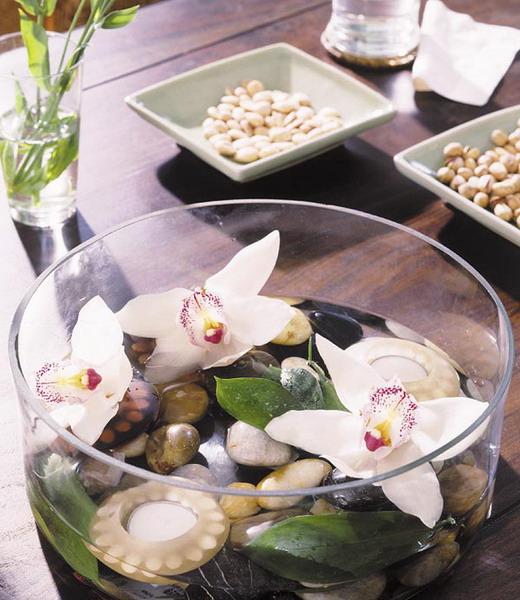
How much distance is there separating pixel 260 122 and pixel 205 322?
1.36 ft

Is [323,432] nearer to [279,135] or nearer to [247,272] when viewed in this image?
[247,272]

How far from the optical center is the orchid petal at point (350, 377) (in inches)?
23.9

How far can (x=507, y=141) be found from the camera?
1006 millimetres

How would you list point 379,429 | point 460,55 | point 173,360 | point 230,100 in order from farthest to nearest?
point 460,55 < point 230,100 < point 173,360 < point 379,429

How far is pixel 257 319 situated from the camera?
67cm

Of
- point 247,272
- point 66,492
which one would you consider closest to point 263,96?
point 247,272

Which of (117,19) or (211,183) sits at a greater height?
(117,19)

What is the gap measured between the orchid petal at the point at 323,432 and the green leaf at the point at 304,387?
3 cm

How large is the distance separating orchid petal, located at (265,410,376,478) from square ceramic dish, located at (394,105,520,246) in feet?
1.06

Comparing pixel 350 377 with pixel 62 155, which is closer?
pixel 350 377

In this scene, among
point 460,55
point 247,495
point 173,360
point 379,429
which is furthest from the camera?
point 460,55

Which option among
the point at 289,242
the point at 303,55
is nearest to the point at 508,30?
the point at 303,55

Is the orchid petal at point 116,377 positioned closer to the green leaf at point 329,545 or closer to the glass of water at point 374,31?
the green leaf at point 329,545

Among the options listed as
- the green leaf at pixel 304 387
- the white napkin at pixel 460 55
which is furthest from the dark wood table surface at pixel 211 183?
the green leaf at pixel 304 387
